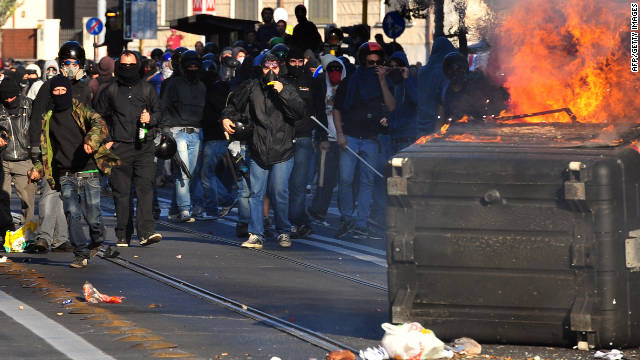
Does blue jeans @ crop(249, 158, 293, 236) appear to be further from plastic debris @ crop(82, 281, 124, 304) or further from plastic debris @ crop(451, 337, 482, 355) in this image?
plastic debris @ crop(451, 337, 482, 355)

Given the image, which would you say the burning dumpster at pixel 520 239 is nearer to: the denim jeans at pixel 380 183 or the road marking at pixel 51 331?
the road marking at pixel 51 331

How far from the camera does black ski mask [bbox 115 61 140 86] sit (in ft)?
46.8

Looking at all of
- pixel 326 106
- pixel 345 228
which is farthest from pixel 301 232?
pixel 326 106

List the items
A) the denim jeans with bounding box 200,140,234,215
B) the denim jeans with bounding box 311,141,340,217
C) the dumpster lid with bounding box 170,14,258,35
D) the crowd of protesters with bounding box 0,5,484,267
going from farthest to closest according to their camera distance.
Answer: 1. the dumpster lid with bounding box 170,14,258,35
2. the denim jeans with bounding box 200,140,234,215
3. the denim jeans with bounding box 311,141,340,217
4. the crowd of protesters with bounding box 0,5,484,267

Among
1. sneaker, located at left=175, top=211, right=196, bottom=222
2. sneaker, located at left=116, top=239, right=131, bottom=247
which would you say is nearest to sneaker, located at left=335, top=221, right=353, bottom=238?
sneaker, located at left=175, top=211, right=196, bottom=222

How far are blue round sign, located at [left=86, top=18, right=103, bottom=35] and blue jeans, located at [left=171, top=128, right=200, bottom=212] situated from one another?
55.8ft

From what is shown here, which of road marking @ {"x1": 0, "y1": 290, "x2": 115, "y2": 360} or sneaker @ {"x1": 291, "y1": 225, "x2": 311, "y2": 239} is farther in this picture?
sneaker @ {"x1": 291, "y1": 225, "x2": 311, "y2": 239}

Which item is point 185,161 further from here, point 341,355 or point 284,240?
point 341,355

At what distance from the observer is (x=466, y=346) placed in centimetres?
830

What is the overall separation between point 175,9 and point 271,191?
34.9 meters

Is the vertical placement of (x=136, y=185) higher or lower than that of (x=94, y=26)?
lower

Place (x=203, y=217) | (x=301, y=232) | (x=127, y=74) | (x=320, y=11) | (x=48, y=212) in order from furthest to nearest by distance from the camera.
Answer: (x=320, y=11)
(x=203, y=217)
(x=301, y=232)
(x=127, y=74)
(x=48, y=212)

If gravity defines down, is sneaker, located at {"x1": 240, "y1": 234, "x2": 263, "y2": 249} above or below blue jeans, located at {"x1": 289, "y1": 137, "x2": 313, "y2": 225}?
below

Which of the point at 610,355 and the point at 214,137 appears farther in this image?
the point at 214,137
